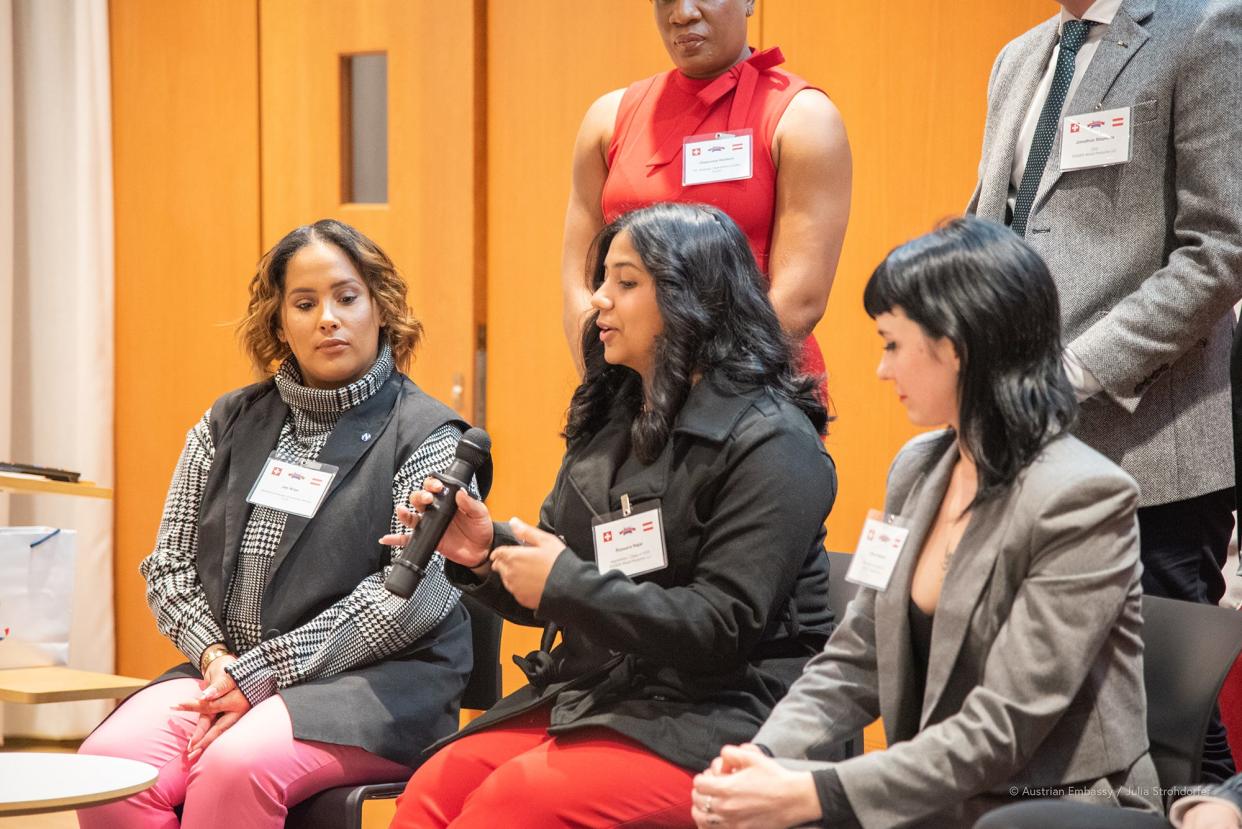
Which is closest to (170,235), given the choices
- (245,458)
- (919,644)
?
(245,458)

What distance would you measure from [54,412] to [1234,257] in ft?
12.5

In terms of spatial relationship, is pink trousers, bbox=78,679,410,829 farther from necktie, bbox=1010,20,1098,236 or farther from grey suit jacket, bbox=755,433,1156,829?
necktie, bbox=1010,20,1098,236

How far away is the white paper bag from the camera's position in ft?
8.76

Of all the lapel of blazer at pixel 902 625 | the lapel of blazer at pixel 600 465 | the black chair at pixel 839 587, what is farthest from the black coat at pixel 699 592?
the lapel of blazer at pixel 902 625

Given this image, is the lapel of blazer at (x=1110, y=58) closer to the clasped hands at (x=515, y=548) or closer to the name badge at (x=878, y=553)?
the name badge at (x=878, y=553)

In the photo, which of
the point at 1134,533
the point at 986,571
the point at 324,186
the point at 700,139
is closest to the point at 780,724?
the point at 986,571

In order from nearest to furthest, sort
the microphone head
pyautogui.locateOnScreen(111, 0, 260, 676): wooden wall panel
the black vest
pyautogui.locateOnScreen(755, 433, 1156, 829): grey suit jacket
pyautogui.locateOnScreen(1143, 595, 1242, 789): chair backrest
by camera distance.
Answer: pyautogui.locateOnScreen(755, 433, 1156, 829): grey suit jacket < pyautogui.locateOnScreen(1143, 595, 1242, 789): chair backrest < the microphone head < the black vest < pyautogui.locateOnScreen(111, 0, 260, 676): wooden wall panel

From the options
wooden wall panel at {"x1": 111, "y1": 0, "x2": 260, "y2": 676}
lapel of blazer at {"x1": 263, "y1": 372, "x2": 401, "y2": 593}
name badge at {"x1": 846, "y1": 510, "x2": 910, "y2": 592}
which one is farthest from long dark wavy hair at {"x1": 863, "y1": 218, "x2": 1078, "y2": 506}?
wooden wall panel at {"x1": 111, "y1": 0, "x2": 260, "y2": 676}

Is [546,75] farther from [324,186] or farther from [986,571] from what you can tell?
[986,571]

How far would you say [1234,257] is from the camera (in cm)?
211

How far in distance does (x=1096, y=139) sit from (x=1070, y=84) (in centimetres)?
15

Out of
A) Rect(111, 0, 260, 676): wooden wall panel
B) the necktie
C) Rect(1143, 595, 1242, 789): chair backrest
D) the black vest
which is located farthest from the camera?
Rect(111, 0, 260, 676): wooden wall panel

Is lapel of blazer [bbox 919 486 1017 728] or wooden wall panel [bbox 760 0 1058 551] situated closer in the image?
lapel of blazer [bbox 919 486 1017 728]

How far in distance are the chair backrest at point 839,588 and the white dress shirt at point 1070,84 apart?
506 mm
